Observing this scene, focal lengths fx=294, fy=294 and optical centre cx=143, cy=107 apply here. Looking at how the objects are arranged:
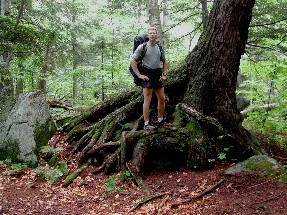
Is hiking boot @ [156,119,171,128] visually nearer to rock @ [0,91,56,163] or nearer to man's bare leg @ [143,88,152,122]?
man's bare leg @ [143,88,152,122]

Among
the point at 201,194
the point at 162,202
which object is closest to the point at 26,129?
the point at 162,202

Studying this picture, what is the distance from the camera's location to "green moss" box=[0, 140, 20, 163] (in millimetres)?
7363

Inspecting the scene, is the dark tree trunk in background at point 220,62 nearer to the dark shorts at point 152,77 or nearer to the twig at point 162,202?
the dark shorts at point 152,77

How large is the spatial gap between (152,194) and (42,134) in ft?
Answer: 12.4

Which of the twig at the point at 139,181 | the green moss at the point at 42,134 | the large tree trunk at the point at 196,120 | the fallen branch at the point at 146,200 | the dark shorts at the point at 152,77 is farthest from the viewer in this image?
the green moss at the point at 42,134

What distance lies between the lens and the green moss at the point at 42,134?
25.0ft

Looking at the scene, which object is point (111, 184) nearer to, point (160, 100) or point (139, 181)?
point (139, 181)

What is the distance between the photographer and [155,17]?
11352 mm

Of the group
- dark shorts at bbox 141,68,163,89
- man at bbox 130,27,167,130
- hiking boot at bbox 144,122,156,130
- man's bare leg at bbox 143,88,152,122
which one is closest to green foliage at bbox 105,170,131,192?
hiking boot at bbox 144,122,156,130

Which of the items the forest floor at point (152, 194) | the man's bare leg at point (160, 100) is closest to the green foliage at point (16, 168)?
the forest floor at point (152, 194)

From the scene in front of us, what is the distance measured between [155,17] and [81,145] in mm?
6205

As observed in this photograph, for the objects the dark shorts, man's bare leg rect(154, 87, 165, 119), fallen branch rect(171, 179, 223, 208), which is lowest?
fallen branch rect(171, 179, 223, 208)

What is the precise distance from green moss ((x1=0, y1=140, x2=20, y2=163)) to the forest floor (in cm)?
60

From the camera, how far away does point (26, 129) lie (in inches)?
301
